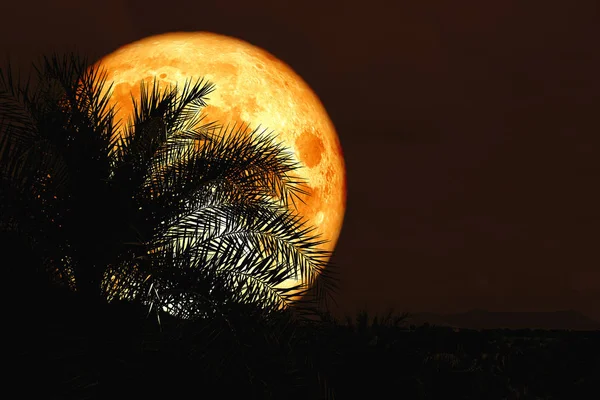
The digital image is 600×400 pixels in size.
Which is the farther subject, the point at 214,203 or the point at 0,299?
the point at 214,203

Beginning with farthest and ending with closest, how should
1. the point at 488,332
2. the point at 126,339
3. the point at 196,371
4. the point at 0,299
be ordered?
the point at 488,332
the point at 196,371
the point at 126,339
the point at 0,299

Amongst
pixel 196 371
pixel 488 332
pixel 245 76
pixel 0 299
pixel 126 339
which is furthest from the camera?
pixel 488 332

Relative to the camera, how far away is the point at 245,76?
12914 mm

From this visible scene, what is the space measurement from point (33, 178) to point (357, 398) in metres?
7.54

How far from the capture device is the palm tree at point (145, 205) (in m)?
8.29

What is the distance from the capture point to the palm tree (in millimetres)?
8289

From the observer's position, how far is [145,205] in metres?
8.90

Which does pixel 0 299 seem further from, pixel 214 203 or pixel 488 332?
pixel 488 332

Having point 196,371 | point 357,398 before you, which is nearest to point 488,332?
point 357,398

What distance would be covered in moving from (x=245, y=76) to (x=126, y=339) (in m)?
5.68

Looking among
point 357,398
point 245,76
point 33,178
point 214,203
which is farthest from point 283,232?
point 357,398

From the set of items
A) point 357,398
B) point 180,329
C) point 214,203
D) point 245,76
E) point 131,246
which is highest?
point 245,76

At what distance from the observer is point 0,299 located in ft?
27.2

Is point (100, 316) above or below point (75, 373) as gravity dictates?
above
